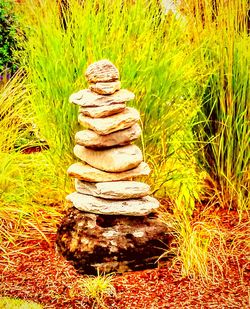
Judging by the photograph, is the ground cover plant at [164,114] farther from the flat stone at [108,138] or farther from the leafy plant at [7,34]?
the leafy plant at [7,34]

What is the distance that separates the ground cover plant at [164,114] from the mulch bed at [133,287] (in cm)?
27

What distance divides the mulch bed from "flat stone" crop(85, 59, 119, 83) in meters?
1.12

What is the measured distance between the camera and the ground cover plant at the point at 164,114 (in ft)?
16.6

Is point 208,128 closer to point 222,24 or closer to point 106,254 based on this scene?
point 222,24

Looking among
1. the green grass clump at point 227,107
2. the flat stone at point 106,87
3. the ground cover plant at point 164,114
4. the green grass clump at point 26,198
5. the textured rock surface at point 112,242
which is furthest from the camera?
the green grass clump at point 227,107

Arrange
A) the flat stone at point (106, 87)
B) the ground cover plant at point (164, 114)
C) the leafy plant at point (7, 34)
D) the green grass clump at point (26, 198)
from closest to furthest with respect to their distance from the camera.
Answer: the flat stone at point (106, 87), the green grass clump at point (26, 198), the ground cover plant at point (164, 114), the leafy plant at point (7, 34)

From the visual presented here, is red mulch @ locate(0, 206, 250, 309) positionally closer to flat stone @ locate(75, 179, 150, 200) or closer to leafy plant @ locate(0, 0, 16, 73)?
flat stone @ locate(75, 179, 150, 200)

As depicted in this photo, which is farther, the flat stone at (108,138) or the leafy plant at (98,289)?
the flat stone at (108,138)

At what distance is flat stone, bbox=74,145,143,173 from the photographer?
4.43 meters

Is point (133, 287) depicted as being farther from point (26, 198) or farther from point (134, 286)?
point (26, 198)

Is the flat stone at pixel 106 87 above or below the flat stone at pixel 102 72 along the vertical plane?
below

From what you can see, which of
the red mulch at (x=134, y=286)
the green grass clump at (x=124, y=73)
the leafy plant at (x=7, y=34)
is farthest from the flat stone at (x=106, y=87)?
the leafy plant at (x=7, y=34)

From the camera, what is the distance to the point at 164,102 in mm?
5223

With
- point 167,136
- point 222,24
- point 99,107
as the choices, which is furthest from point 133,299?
point 222,24
